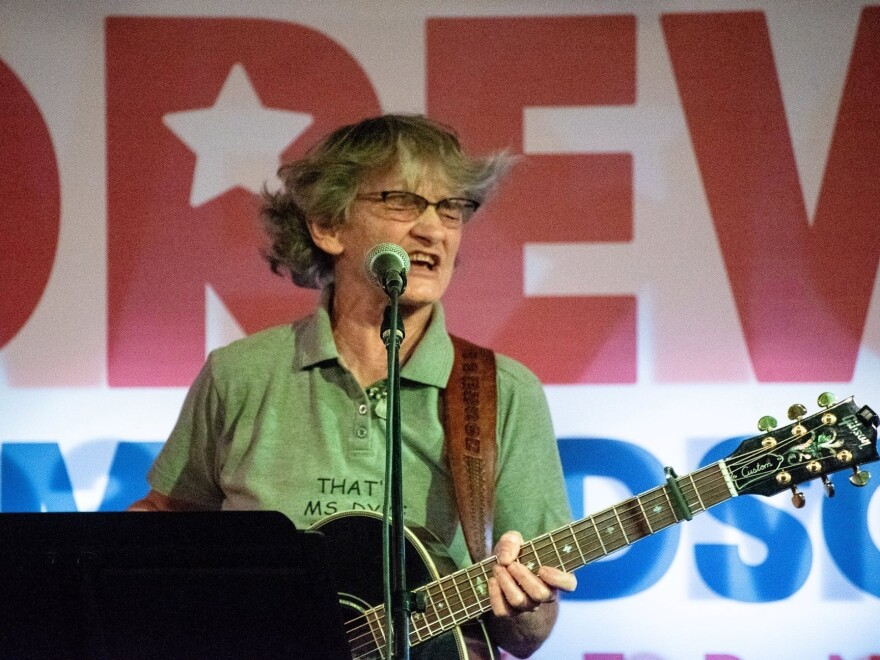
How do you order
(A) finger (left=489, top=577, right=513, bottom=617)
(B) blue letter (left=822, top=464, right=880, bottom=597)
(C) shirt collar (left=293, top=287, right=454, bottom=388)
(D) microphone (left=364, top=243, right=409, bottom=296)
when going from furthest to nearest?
(B) blue letter (left=822, top=464, right=880, bottom=597) → (C) shirt collar (left=293, top=287, right=454, bottom=388) → (A) finger (left=489, top=577, right=513, bottom=617) → (D) microphone (left=364, top=243, right=409, bottom=296)

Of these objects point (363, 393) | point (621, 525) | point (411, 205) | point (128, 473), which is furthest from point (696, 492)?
point (128, 473)

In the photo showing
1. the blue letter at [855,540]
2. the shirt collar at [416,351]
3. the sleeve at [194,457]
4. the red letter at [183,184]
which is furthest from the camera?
the red letter at [183,184]

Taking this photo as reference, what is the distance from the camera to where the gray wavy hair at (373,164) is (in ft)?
10.5

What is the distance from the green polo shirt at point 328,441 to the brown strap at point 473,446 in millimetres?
35

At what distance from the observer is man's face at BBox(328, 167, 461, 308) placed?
3100 mm

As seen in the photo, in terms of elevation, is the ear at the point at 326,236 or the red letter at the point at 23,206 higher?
the red letter at the point at 23,206

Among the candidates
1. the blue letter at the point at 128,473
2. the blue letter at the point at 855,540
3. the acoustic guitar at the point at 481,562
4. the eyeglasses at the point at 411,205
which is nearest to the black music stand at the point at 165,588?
the acoustic guitar at the point at 481,562

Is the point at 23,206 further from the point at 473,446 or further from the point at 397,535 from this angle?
the point at 397,535

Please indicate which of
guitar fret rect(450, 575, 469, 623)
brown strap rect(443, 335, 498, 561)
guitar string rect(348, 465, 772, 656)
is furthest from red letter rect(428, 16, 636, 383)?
guitar fret rect(450, 575, 469, 623)

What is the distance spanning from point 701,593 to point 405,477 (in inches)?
51.9

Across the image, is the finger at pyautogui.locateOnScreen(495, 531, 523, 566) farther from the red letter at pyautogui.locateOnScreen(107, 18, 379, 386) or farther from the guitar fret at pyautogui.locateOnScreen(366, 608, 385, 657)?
the red letter at pyautogui.locateOnScreen(107, 18, 379, 386)

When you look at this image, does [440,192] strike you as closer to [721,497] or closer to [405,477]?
[405,477]

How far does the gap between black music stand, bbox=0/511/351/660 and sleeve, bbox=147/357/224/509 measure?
3.33 ft

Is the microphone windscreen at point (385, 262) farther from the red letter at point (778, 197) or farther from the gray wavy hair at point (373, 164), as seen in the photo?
the red letter at point (778, 197)
